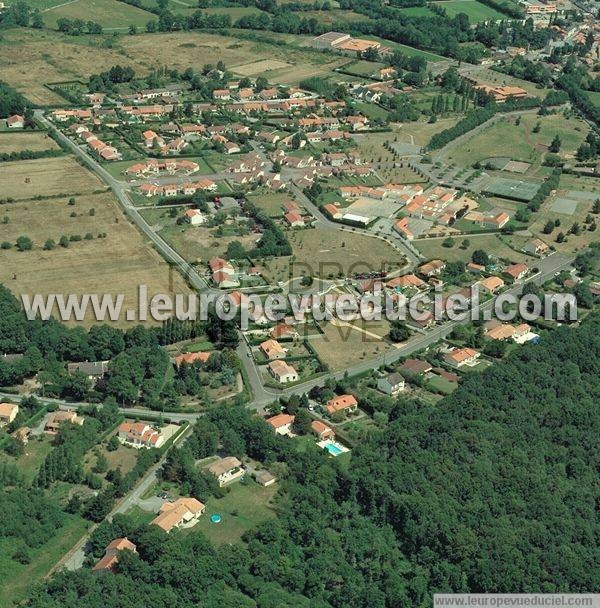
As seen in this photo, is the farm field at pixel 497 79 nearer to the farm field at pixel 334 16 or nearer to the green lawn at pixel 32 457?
the farm field at pixel 334 16

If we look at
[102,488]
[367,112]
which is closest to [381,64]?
[367,112]

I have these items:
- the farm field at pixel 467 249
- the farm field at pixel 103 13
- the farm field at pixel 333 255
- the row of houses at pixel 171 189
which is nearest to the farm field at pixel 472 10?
the farm field at pixel 103 13

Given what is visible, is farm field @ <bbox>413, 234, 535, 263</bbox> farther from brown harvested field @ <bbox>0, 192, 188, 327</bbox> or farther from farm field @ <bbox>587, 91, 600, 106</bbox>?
farm field @ <bbox>587, 91, 600, 106</bbox>

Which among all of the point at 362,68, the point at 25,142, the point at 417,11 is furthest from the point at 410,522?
the point at 417,11

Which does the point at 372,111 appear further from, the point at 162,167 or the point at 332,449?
the point at 332,449

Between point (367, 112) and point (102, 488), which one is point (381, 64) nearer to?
point (367, 112)

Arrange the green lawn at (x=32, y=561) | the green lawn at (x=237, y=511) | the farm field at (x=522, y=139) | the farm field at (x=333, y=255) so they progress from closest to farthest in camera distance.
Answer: the green lawn at (x=32, y=561)
the green lawn at (x=237, y=511)
the farm field at (x=333, y=255)
the farm field at (x=522, y=139)
